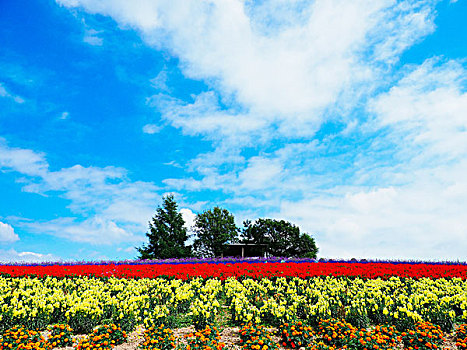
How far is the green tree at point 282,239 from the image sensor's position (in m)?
47.6

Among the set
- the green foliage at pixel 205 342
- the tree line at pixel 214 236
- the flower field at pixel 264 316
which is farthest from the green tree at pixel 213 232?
the green foliage at pixel 205 342

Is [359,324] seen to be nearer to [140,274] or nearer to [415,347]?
[415,347]

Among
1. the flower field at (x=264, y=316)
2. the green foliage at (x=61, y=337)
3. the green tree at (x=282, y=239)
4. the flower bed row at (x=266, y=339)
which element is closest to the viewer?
the flower bed row at (x=266, y=339)

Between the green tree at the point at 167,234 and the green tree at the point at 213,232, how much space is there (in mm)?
3551

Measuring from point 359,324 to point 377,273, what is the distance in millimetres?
7106

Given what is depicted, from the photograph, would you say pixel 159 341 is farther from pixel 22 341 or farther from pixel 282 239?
pixel 282 239

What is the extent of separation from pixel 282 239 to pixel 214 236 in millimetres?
11536

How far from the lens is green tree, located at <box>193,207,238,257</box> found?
4131 centimetres

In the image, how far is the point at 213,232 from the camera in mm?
41562

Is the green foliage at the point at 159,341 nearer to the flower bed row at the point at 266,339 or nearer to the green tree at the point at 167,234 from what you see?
the flower bed row at the point at 266,339

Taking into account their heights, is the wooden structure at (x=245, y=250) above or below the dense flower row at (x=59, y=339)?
above

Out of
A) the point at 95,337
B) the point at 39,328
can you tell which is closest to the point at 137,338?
the point at 95,337

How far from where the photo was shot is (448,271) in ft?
54.4

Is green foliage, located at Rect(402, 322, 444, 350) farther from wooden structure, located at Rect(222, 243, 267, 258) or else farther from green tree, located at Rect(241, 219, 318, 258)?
green tree, located at Rect(241, 219, 318, 258)
